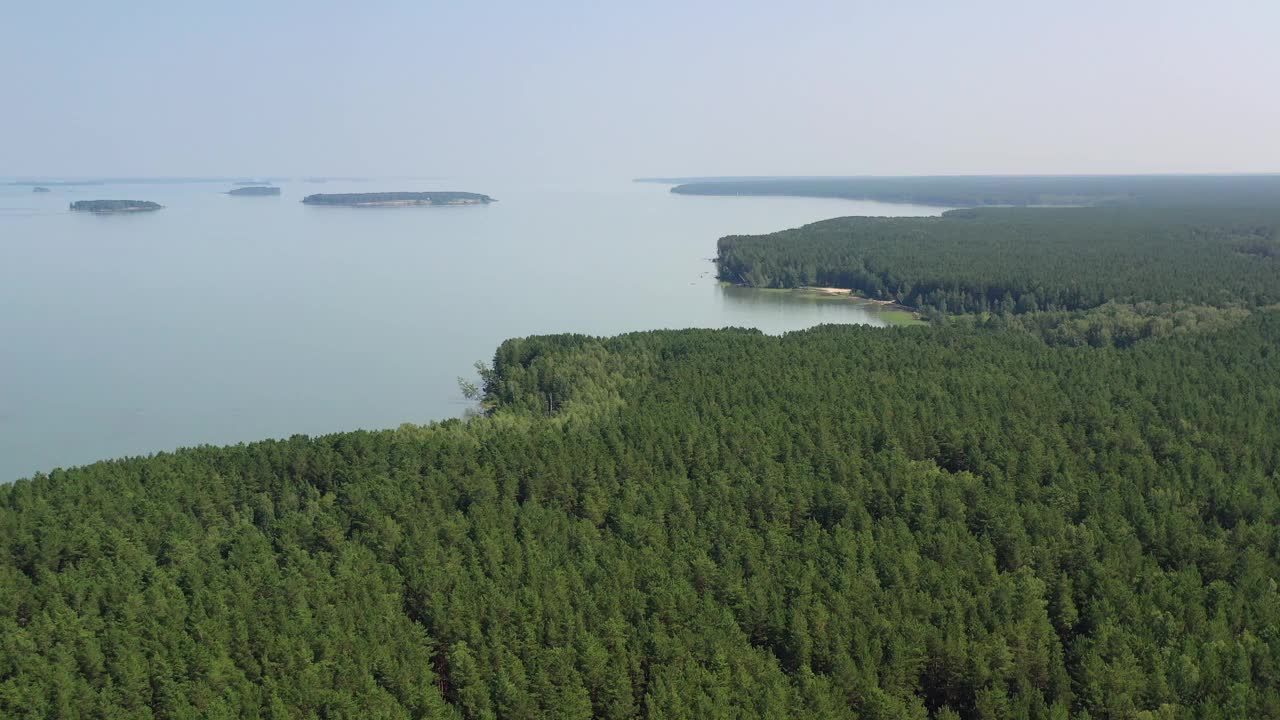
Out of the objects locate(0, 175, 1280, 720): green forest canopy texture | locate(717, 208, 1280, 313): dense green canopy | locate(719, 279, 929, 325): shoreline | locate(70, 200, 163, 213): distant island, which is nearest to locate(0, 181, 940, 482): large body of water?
locate(719, 279, 929, 325): shoreline

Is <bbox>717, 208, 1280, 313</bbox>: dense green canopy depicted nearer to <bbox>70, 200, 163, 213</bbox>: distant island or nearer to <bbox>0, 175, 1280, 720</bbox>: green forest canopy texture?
<bbox>0, 175, 1280, 720</bbox>: green forest canopy texture

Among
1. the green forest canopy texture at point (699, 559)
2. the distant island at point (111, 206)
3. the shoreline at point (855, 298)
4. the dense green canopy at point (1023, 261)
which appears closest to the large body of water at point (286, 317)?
the shoreline at point (855, 298)

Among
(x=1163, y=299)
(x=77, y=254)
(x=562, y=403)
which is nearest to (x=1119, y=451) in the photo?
(x=562, y=403)

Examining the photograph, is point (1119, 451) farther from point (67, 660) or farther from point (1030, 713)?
point (67, 660)

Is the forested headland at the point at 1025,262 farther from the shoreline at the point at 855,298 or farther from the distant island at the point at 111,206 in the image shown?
the distant island at the point at 111,206

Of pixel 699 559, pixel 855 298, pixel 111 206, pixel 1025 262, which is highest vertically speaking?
pixel 111 206

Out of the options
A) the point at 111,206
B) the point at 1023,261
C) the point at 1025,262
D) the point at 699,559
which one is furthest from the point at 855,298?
the point at 111,206

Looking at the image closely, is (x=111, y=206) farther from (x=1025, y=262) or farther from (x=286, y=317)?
(x=1025, y=262)
